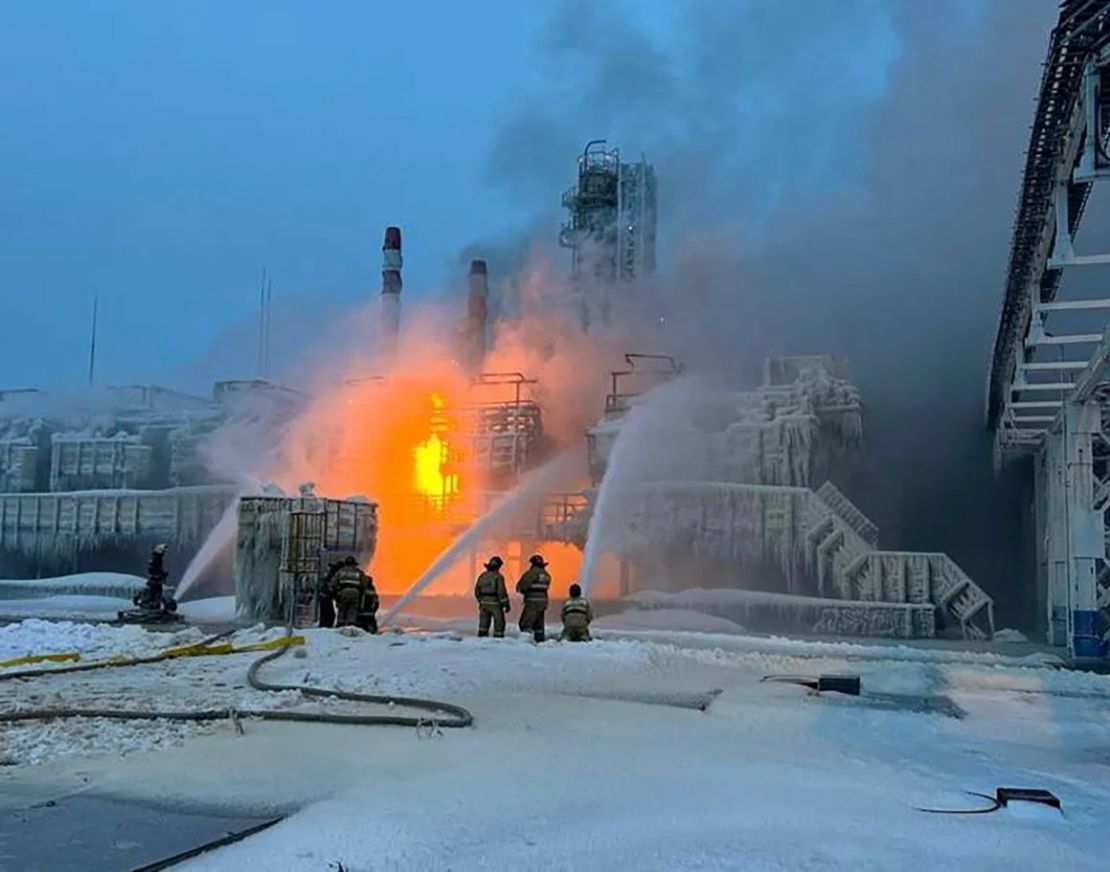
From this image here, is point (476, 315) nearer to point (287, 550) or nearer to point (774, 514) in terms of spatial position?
point (774, 514)

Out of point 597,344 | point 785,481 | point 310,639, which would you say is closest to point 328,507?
point 310,639

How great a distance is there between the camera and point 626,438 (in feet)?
105

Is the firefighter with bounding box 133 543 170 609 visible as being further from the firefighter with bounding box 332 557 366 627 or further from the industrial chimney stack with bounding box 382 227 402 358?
the industrial chimney stack with bounding box 382 227 402 358

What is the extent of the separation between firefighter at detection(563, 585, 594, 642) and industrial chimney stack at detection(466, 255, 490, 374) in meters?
33.8

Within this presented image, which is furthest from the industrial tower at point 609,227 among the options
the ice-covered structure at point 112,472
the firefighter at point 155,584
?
the firefighter at point 155,584

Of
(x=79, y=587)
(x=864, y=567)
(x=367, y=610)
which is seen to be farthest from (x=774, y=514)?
(x=79, y=587)

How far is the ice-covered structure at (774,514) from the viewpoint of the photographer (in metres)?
25.9

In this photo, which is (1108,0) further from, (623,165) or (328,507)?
(623,165)

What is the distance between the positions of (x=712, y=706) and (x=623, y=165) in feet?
152

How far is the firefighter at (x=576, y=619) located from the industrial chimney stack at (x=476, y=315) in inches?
1330

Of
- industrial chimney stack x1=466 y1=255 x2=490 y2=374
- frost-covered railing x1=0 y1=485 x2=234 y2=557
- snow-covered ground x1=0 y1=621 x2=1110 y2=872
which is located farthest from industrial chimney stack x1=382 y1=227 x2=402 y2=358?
snow-covered ground x1=0 y1=621 x2=1110 y2=872

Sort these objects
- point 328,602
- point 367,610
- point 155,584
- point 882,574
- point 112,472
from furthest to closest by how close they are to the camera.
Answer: point 112,472 < point 882,574 < point 155,584 < point 328,602 < point 367,610

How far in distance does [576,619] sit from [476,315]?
35658mm

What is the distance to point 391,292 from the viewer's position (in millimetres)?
52375
